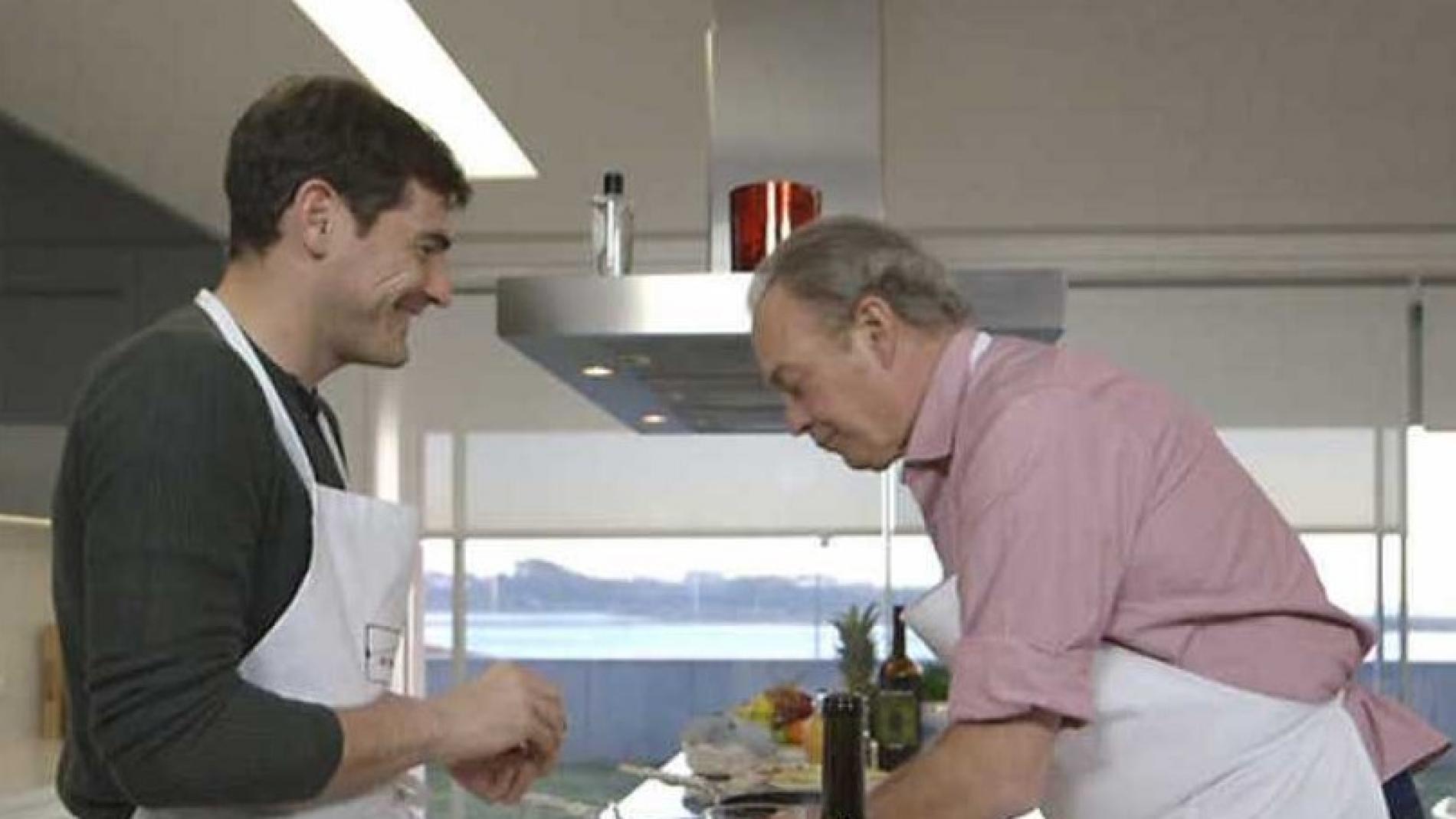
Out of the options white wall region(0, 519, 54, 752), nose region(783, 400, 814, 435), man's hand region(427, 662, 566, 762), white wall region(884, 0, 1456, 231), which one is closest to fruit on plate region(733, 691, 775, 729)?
white wall region(884, 0, 1456, 231)

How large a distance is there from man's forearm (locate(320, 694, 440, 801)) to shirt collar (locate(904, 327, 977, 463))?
19.0 inches

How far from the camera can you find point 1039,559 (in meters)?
1.24

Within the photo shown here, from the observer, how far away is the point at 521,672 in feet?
4.23

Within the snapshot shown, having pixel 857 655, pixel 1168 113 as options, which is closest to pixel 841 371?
pixel 857 655

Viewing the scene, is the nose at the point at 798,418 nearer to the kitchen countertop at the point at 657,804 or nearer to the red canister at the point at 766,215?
the kitchen countertop at the point at 657,804

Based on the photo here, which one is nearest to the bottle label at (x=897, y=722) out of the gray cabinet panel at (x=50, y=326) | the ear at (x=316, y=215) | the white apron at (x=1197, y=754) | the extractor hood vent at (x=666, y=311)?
the extractor hood vent at (x=666, y=311)

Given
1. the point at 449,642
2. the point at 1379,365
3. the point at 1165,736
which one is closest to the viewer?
the point at 1165,736

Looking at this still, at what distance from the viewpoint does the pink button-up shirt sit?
124cm

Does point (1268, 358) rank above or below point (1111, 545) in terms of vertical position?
above

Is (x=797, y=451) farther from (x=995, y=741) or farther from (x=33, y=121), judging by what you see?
(x=995, y=741)

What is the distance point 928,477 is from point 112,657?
71cm

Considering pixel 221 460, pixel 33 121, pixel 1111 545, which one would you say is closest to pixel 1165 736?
pixel 1111 545

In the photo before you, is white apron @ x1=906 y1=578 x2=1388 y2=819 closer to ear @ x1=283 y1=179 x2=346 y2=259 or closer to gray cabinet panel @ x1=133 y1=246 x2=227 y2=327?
ear @ x1=283 y1=179 x2=346 y2=259

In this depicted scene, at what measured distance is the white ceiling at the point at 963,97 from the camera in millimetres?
3270
